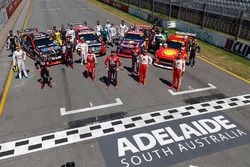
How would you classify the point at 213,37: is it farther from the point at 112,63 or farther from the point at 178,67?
the point at 112,63

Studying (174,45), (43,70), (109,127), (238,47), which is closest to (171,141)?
(109,127)

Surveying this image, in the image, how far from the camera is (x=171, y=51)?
1571cm

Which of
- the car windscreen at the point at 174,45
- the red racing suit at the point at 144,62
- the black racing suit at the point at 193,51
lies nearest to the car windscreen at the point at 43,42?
the red racing suit at the point at 144,62

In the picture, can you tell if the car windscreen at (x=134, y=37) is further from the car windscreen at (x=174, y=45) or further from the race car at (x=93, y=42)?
the car windscreen at (x=174, y=45)

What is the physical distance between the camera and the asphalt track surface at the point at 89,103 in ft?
24.9

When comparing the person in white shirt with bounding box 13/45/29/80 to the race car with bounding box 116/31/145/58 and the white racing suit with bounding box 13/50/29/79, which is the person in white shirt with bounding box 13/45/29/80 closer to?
the white racing suit with bounding box 13/50/29/79

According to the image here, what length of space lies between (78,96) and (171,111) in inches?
188

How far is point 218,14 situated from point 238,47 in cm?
941

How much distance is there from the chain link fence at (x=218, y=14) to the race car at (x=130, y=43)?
880cm

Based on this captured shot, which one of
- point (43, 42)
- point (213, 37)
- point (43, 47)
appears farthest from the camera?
point (213, 37)

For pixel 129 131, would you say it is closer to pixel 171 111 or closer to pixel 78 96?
pixel 171 111

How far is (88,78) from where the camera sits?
1382 cm

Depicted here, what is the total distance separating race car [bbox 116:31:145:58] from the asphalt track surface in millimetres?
1366

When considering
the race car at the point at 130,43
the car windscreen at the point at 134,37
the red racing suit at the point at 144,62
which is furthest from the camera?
the car windscreen at the point at 134,37
